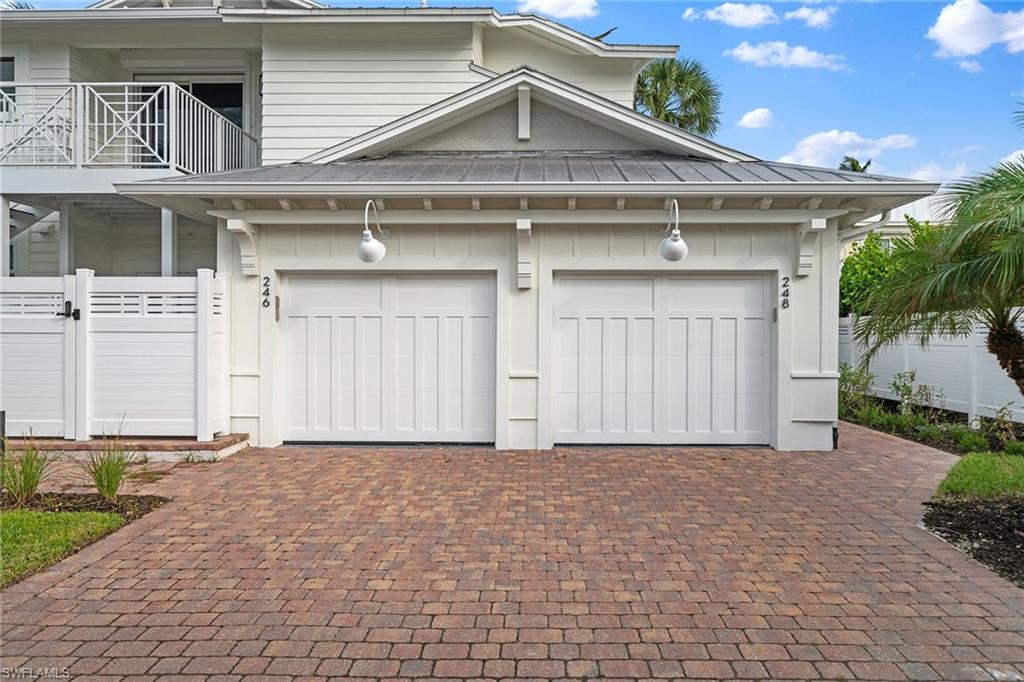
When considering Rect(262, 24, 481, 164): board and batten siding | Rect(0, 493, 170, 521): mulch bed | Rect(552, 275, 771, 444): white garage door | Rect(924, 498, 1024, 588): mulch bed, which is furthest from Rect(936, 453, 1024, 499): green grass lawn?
Rect(262, 24, 481, 164): board and batten siding

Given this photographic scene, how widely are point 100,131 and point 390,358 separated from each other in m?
7.42

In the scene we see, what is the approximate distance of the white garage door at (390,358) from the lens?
25.0ft

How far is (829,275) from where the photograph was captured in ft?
24.0

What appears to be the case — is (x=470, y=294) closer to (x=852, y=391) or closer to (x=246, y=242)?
(x=246, y=242)

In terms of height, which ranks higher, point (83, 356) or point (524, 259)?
point (524, 259)

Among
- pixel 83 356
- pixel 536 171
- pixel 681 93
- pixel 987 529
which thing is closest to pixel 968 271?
pixel 987 529

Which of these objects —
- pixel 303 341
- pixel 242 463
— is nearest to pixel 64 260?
pixel 303 341

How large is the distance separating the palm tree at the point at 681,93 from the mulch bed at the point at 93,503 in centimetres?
1854

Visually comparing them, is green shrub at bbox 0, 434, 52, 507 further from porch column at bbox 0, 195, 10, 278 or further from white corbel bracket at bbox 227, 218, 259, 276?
porch column at bbox 0, 195, 10, 278

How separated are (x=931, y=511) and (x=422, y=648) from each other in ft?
14.8

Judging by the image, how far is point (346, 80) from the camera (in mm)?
10086

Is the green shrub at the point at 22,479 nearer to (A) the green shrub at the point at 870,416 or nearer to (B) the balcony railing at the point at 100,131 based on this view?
(B) the balcony railing at the point at 100,131

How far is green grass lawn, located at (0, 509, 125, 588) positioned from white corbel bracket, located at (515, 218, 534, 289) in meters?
4.66

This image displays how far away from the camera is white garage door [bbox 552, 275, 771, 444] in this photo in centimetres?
753
